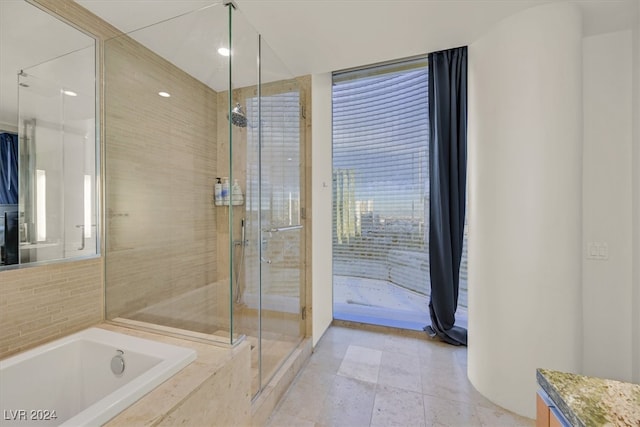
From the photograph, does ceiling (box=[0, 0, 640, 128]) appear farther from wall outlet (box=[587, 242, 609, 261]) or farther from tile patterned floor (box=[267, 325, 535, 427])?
tile patterned floor (box=[267, 325, 535, 427])

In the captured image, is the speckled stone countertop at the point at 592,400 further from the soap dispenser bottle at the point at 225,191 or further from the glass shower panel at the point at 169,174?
the soap dispenser bottle at the point at 225,191

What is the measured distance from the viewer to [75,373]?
1376mm

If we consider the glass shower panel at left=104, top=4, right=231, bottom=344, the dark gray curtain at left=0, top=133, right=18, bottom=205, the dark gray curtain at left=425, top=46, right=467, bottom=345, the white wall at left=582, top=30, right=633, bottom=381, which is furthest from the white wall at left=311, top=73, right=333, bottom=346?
the white wall at left=582, top=30, right=633, bottom=381

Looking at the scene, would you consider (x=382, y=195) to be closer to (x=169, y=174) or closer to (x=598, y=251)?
(x=598, y=251)

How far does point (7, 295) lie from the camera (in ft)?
4.18

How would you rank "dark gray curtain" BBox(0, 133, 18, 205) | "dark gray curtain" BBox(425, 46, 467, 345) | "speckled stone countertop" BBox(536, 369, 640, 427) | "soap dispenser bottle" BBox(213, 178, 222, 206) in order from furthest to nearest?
"dark gray curtain" BBox(425, 46, 467, 345) < "soap dispenser bottle" BBox(213, 178, 222, 206) < "dark gray curtain" BBox(0, 133, 18, 205) < "speckled stone countertop" BBox(536, 369, 640, 427)

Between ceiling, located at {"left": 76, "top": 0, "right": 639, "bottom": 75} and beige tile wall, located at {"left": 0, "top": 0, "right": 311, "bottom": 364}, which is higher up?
ceiling, located at {"left": 76, "top": 0, "right": 639, "bottom": 75}

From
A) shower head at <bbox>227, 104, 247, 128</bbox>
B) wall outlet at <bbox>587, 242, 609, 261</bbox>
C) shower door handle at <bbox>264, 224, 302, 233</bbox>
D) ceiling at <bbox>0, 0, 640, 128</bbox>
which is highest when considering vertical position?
ceiling at <bbox>0, 0, 640, 128</bbox>

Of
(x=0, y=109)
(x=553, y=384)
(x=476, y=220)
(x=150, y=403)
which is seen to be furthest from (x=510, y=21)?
(x=0, y=109)

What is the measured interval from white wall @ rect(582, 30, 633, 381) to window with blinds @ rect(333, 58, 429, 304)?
3.77 feet

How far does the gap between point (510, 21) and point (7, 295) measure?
318cm

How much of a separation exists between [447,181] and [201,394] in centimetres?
235

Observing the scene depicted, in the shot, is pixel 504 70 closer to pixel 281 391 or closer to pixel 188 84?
pixel 188 84

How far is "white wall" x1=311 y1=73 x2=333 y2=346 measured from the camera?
241cm
